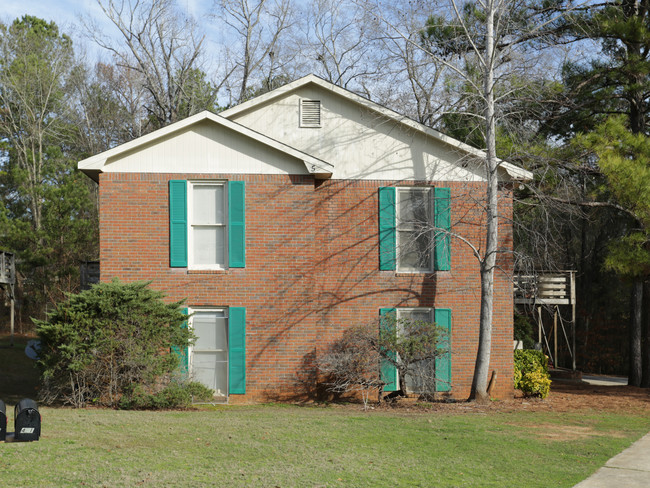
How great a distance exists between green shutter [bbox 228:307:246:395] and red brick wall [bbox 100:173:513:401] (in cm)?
13

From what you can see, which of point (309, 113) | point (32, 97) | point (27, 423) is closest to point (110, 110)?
point (32, 97)

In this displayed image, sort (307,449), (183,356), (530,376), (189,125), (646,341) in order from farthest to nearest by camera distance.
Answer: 1. (646,341)
2. (530,376)
3. (189,125)
4. (183,356)
5. (307,449)

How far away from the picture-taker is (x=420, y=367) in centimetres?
1567

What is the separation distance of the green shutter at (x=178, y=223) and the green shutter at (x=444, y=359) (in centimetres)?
581

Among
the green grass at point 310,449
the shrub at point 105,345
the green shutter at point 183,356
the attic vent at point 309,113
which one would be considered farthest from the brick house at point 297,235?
the green grass at point 310,449

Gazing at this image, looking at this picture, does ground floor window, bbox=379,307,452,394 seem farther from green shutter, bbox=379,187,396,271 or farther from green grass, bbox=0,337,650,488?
green grass, bbox=0,337,650,488

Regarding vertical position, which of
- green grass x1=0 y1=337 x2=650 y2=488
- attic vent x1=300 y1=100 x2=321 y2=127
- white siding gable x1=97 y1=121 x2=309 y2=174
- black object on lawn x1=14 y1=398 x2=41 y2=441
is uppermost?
attic vent x1=300 y1=100 x2=321 y2=127

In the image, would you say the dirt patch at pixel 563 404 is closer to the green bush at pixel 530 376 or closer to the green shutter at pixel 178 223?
the green bush at pixel 530 376

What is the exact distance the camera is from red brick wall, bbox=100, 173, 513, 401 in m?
14.9

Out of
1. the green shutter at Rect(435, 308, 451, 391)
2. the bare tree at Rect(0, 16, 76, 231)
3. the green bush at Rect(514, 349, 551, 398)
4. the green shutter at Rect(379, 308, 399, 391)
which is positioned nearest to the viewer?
the green shutter at Rect(379, 308, 399, 391)

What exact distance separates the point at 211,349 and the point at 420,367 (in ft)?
15.3

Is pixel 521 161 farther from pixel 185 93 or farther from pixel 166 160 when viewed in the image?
pixel 185 93

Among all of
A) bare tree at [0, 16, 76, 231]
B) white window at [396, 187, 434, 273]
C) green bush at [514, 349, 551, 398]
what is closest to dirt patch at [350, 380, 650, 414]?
green bush at [514, 349, 551, 398]

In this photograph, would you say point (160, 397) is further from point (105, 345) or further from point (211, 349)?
point (211, 349)
